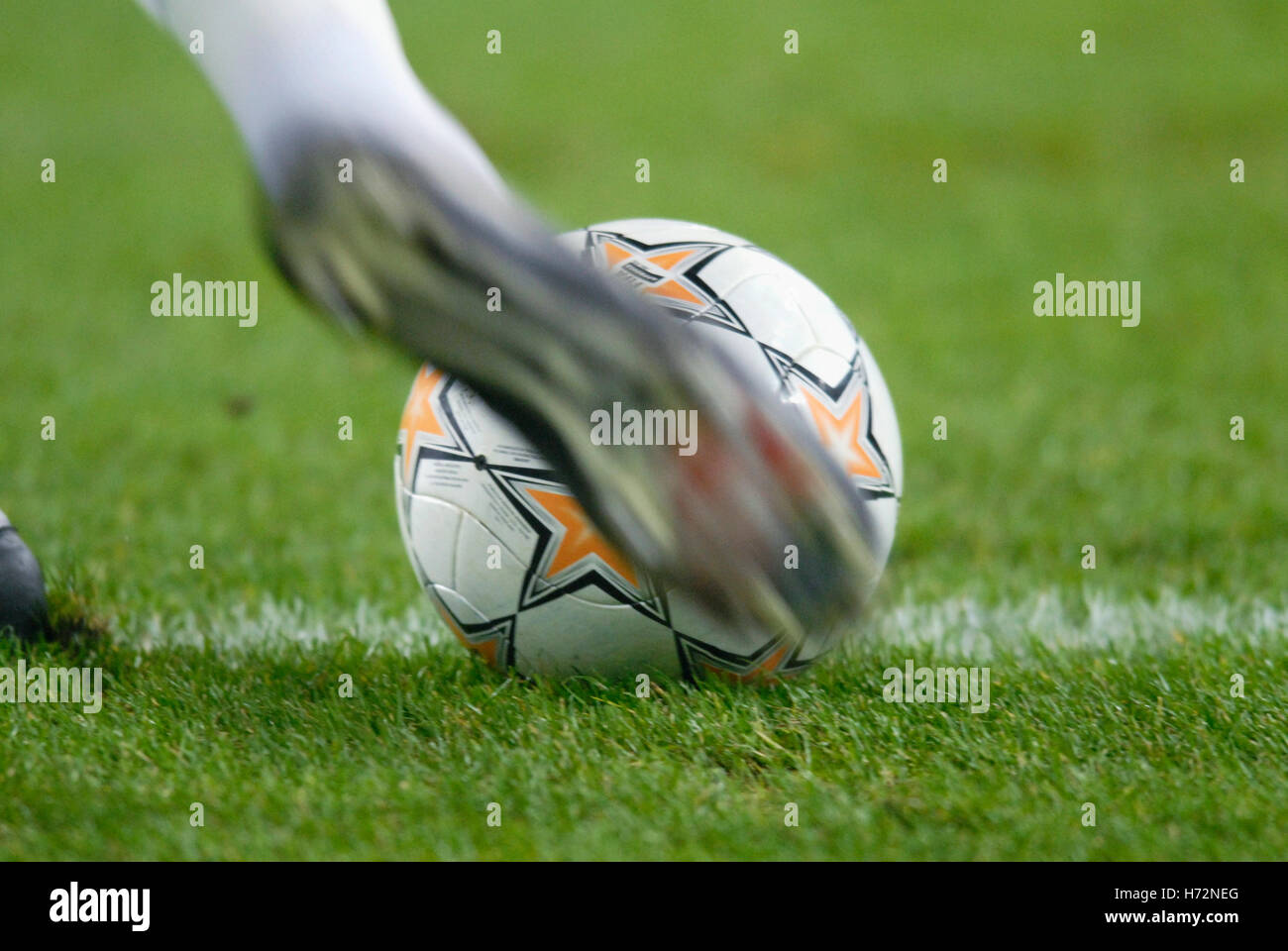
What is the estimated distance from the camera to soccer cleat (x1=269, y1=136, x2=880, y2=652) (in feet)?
6.44

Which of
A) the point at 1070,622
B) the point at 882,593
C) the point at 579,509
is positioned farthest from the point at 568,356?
the point at 1070,622

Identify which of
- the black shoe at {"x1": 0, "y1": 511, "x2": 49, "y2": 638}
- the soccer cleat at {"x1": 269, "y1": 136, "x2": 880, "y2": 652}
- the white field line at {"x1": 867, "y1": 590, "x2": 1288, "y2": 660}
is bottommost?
the white field line at {"x1": 867, "y1": 590, "x2": 1288, "y2": 660}

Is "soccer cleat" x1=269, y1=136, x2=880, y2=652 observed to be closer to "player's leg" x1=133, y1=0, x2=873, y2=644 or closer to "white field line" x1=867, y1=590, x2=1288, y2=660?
"player's leg" x1=133, y1=0, x2=873, y2=644

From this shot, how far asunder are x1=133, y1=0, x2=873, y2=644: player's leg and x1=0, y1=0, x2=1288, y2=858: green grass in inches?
7.6

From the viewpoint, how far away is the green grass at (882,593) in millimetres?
2506

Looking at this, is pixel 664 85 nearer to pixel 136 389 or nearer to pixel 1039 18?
pixel 1039 18

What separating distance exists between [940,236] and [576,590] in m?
9.13

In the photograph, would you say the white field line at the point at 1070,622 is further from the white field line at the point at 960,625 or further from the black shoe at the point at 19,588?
the black shoe at the point at 19,588

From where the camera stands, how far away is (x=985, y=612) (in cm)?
403

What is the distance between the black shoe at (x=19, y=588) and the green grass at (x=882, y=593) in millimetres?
87

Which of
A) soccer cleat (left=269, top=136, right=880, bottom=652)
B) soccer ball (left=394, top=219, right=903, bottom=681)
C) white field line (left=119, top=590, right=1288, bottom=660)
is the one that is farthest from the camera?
white field line (left=119, top=590, right=1288, bottom=660)

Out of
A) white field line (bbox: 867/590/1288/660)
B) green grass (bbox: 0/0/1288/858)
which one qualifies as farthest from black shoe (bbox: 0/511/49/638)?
white field line (bbox: 867/590/1288/660)

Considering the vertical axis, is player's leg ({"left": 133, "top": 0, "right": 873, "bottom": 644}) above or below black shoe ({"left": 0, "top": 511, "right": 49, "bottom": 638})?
above

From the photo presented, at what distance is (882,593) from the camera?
339 cm
